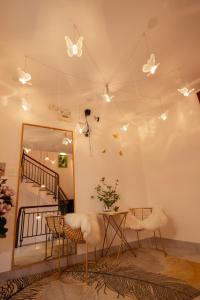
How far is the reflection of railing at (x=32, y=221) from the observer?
2.29 metres

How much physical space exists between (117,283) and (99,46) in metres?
2.75

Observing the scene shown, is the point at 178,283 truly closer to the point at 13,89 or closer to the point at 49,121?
the point at 49,121

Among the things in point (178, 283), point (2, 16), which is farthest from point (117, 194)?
point (2, 16)

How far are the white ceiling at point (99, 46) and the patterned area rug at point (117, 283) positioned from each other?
2623 mm

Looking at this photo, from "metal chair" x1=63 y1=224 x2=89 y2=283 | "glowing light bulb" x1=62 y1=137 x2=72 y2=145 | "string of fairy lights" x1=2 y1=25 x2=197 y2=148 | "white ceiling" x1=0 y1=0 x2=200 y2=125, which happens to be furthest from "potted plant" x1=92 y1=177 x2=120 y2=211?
"white ceiling" x1=0 y1=0 x2=200 y2=125

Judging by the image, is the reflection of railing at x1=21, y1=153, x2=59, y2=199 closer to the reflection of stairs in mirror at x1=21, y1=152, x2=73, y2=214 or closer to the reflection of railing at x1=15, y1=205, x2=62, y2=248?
the reflection of stairs in mirror at x1=21, y1=152, x2=73, y2=214

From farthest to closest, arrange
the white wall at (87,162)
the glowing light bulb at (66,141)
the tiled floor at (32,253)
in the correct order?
1. the glowing light bulb at (66,141)
2. the white wall at (87,162)
3. the tiled floor at (32,253)

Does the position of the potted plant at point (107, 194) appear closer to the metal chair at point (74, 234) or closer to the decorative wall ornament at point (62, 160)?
the decorative wall ornament at point (62, 160)

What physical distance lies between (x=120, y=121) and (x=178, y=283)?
9.64 feet

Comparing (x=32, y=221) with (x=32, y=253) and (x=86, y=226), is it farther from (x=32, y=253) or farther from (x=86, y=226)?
(x=86, y=226)

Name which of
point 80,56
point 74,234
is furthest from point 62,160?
point 80,56

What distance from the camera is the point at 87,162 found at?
10.2ft

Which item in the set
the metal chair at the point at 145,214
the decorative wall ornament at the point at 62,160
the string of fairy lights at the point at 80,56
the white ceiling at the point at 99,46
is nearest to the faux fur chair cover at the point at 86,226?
the decorative wall ornament at the point at 62,160

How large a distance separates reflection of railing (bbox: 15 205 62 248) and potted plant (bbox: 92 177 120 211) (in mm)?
783
